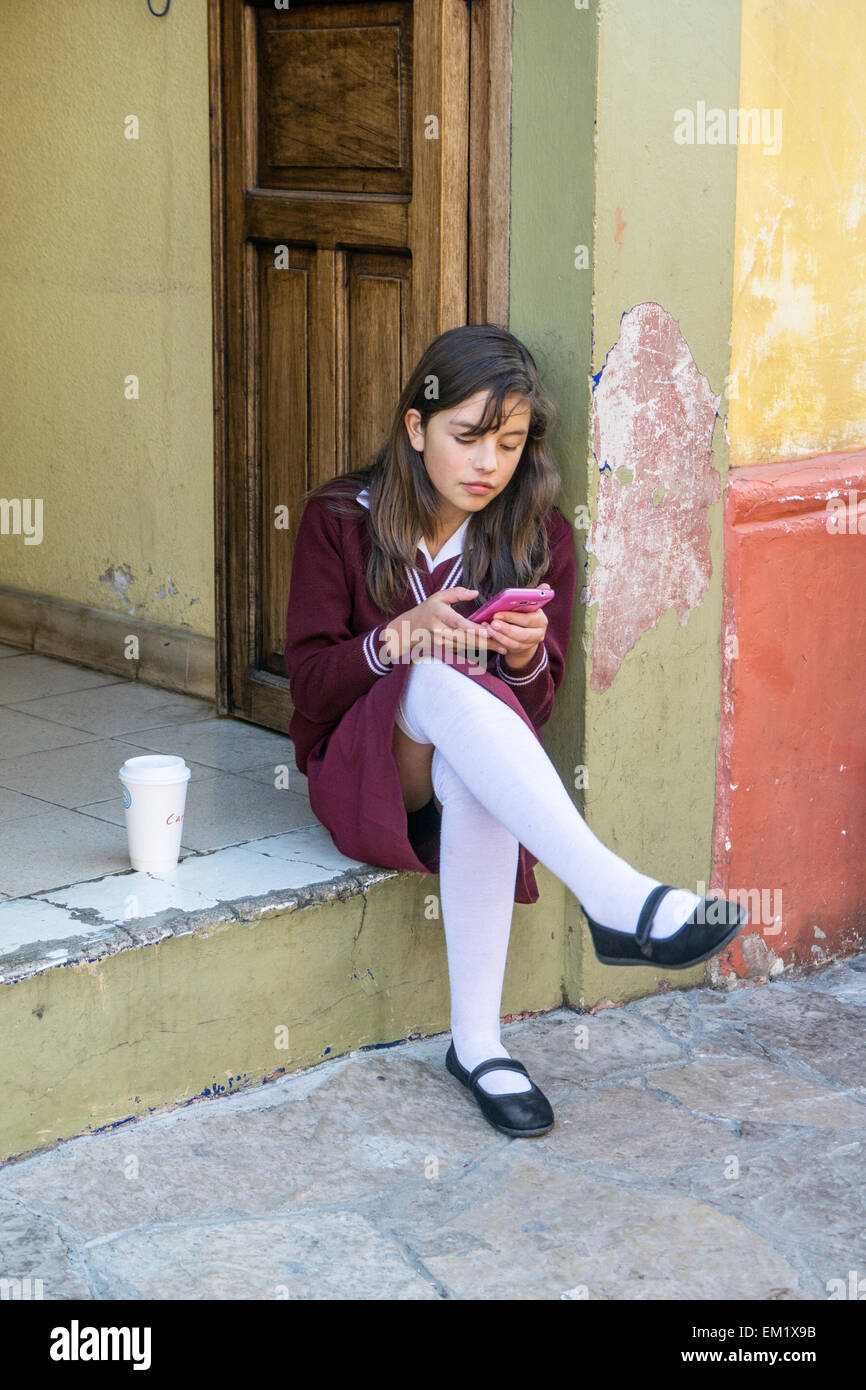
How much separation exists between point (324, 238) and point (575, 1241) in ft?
7.10

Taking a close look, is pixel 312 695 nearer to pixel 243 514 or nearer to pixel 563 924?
pixel 563 924

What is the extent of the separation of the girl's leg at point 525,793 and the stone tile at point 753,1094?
1.91 feet

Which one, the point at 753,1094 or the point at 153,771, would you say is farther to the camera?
the point at 753,1094

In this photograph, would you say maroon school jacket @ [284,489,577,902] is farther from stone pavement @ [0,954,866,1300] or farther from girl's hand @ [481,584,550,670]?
stone pavement @ [0,954,866,1300]

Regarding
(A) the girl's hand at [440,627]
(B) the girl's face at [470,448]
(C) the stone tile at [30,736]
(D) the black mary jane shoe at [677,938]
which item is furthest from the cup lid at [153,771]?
(C) the stone tile at [30,736]

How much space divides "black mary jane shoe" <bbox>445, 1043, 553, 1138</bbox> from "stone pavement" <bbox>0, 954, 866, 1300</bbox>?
3 cm

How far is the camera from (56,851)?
10.3ft

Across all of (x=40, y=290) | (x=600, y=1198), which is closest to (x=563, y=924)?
(x=600, y=1198)

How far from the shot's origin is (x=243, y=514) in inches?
155

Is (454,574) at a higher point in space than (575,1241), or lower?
higher

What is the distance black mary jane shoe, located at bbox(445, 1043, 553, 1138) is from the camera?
2.80 metres

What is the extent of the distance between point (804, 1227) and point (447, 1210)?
0.56 m

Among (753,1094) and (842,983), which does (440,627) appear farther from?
(842,983)

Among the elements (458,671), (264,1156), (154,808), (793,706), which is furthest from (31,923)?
(793,706)
